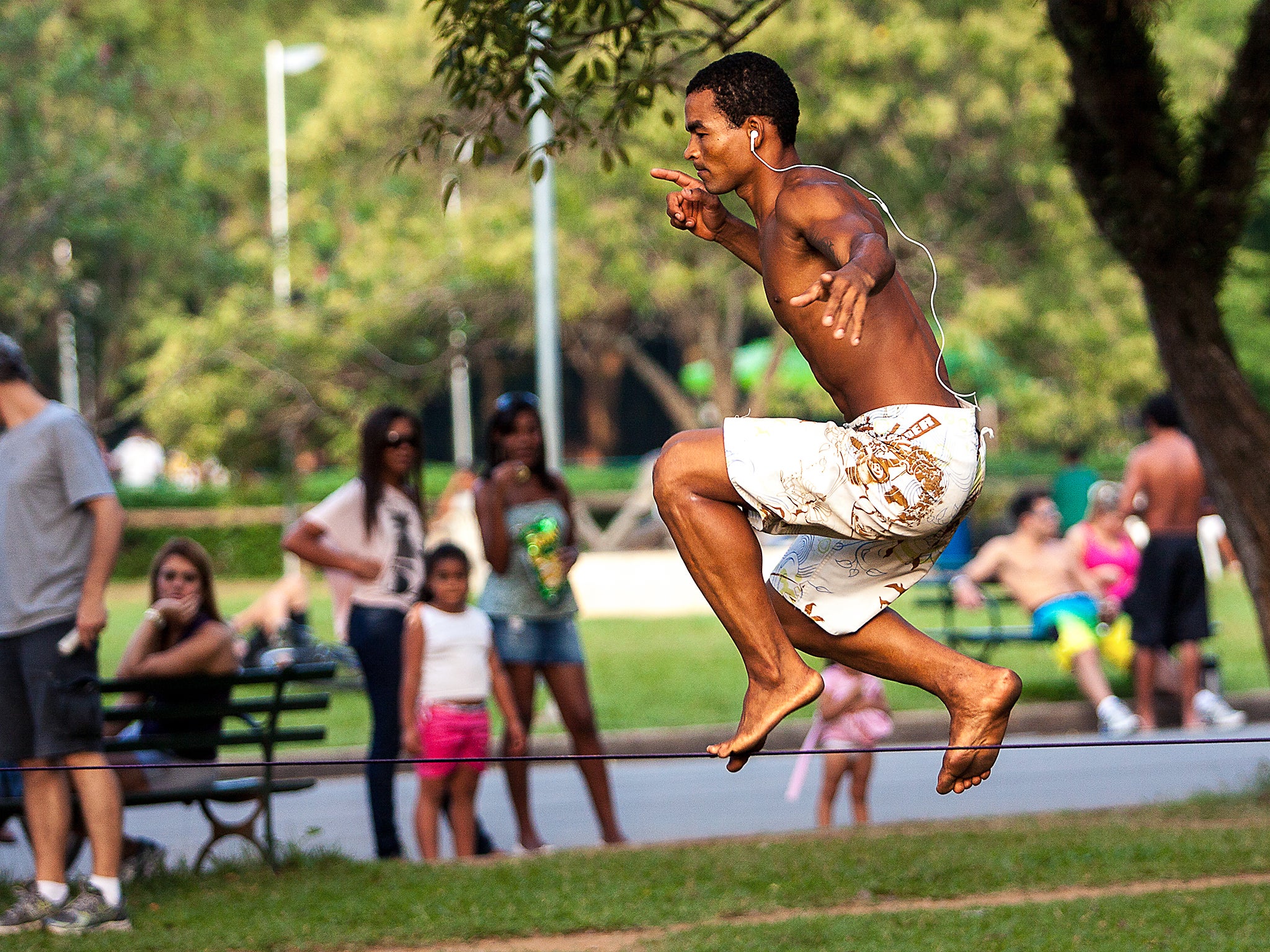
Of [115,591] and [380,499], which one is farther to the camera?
[115,591]

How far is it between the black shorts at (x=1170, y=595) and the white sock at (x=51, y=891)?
766 cm

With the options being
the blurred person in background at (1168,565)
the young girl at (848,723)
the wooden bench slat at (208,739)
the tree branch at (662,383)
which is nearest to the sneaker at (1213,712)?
the blurred person in background at (1168,565)

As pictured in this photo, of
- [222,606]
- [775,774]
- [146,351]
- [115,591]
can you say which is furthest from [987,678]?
[146,351]

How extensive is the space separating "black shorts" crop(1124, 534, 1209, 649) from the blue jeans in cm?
588

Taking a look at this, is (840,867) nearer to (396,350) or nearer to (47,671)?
(47,671)

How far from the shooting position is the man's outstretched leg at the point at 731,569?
12.9 feet

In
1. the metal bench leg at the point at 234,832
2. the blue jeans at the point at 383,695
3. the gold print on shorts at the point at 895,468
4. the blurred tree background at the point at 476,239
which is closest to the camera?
the gold print on shorts at the point at 895,468

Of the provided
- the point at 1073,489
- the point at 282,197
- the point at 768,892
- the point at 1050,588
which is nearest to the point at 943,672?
the point at 768,892

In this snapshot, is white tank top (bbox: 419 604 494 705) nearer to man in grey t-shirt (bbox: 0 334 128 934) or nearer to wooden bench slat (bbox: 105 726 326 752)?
wooden bench slat (bbox: 105 726 326 752)

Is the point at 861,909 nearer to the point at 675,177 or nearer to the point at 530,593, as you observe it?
the point at 530,593

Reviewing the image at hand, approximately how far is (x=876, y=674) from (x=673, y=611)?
14.2 metres

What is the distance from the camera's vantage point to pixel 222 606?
64.5 ft

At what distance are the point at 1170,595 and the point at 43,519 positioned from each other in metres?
7.79

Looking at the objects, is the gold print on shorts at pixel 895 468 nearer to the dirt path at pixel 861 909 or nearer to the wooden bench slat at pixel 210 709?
the dirt path at pixel 861 909
